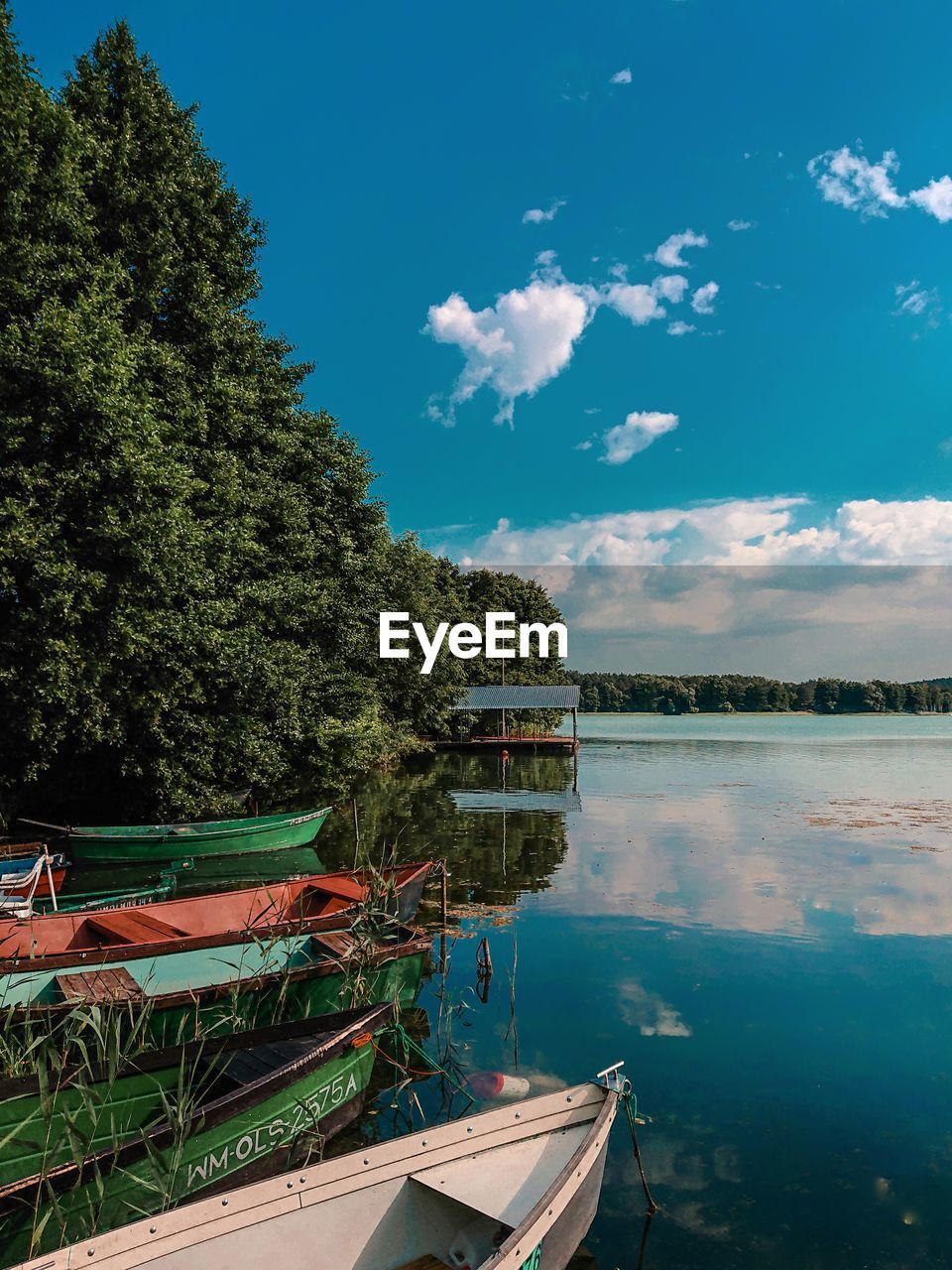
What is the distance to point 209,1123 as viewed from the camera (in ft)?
17.3

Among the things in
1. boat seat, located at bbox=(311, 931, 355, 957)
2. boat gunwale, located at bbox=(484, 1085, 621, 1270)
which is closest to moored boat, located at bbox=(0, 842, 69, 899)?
boat seat, located at bbox=(311, 931, 355, 957)

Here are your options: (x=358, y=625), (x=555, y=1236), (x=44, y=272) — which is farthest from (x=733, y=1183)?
(x=358, y=625)

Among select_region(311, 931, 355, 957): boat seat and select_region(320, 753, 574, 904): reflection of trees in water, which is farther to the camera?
select_region(320, 753, 574, 904): reflection of trees in water

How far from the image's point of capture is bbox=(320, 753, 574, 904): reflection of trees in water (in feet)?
57.9

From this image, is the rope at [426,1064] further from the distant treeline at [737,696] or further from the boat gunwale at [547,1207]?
the distant treeline at [737,696]

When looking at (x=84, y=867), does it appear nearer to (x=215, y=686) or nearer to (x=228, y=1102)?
(x=215, y=686)

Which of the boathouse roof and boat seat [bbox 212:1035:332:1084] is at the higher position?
the boathouse roof

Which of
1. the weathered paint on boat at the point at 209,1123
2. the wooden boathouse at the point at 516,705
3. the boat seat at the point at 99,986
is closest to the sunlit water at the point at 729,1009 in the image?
the weathered paint on boat at the point at 209,1123

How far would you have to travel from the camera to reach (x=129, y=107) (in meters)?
21.0

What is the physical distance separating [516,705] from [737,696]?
103 meters

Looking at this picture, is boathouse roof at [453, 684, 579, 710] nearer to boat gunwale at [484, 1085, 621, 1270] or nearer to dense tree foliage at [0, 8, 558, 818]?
dense tree foliage at [0, 8, 558, 818]

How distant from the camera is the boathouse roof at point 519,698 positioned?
58.4 metres

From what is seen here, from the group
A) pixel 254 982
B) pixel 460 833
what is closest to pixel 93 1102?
pixel 254 982

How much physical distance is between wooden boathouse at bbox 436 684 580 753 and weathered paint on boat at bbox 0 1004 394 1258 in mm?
48399
